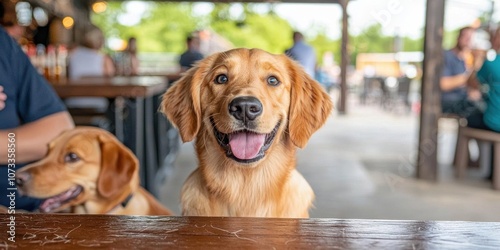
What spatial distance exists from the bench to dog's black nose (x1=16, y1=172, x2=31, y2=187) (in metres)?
3.51

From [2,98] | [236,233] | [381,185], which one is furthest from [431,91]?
[236,233]

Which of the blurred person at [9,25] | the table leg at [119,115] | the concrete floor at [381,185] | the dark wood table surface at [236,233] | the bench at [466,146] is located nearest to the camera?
the dark wood table surface at [236,233]

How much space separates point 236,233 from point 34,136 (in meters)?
1.08

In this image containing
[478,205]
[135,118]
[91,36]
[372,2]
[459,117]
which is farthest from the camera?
[91,36]

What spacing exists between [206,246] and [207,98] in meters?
0.63

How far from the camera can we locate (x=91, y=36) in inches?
Result: 216

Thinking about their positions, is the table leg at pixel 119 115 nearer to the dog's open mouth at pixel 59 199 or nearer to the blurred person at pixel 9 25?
the blurred person at pixel 9 25

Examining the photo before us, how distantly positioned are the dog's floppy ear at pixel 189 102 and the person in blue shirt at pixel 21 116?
1.69 feet

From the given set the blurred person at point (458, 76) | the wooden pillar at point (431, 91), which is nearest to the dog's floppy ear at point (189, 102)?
the wooden pillar at point (431, 91)

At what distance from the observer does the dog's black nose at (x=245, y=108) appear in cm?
114

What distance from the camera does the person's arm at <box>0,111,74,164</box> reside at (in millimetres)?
1540

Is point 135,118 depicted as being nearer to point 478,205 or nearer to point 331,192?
point 331,192

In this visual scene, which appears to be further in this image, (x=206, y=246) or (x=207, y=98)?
(x=207, y=98)

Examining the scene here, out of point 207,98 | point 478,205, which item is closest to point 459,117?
point 478,205
